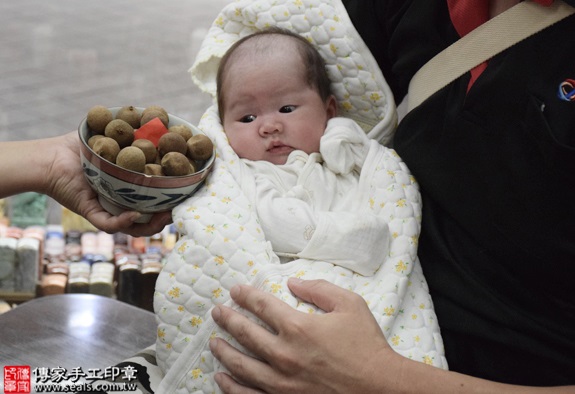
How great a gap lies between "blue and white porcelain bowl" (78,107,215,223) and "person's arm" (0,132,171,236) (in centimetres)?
4

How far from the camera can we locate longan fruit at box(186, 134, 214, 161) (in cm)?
124

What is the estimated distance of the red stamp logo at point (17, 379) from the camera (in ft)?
4.32

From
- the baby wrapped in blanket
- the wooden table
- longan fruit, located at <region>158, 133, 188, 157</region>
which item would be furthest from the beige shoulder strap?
the wooden table

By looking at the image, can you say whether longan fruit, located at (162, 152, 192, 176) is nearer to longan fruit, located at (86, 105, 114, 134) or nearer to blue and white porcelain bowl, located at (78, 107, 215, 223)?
blue and white porcelain bowl, located at (78, 107, 215, 223)

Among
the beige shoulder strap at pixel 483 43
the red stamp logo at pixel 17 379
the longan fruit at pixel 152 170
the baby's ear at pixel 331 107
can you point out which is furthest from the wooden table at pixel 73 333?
the beige shoulder strap at pixel 483 43

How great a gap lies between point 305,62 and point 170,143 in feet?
1.16

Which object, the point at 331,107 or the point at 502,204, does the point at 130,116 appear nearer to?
the point at 331,107

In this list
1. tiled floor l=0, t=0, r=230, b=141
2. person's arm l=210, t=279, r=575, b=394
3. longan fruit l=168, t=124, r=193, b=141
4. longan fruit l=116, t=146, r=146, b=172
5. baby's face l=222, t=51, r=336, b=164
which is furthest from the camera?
tiled floor l=0, t=0, r=230, b=141

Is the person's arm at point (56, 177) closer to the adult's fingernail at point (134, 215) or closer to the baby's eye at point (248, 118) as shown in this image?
the adult's fingernail at point (134, 215)

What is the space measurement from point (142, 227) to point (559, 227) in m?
0.66

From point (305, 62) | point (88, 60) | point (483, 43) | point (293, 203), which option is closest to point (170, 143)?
point (293, 203)

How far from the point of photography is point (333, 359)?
41.2 inches

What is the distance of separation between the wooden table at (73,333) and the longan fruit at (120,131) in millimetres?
477

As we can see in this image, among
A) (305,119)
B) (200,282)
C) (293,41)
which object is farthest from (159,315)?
(293,41)
